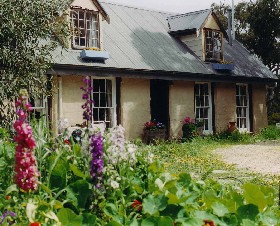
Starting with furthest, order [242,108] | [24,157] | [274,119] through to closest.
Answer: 1. [274,119]
2. [242,108]
3. [24,157]

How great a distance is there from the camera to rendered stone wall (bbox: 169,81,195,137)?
660 inches

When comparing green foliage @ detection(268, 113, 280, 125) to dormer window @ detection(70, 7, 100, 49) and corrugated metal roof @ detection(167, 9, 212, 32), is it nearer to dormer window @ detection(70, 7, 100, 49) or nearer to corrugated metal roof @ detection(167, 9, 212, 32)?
corrugated metal roof @ detection(167, 9, 212, 32)

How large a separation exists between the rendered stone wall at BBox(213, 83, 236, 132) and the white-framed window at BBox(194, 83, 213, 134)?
0.28 meters

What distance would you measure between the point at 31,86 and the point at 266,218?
8.33 meters

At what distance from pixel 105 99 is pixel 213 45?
5887 millimetres

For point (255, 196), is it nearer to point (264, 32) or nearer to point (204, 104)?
point (204, 104)

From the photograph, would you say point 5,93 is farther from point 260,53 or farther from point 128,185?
point 260,53

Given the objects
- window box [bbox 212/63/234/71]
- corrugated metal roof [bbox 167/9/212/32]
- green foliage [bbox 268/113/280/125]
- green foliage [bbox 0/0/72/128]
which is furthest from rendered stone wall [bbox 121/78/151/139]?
green foliage [bbox 268/113/280/125]

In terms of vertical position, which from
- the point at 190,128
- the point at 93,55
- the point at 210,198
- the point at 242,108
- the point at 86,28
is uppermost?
the point at 86,28

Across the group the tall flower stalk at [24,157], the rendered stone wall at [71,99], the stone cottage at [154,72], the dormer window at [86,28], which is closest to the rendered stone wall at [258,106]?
the stone cottage at [154,72]

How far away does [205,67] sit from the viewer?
17766mm

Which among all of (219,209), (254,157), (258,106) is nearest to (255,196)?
(219,209)

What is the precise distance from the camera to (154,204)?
2949 millimetres

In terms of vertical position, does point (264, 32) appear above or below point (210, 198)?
above
